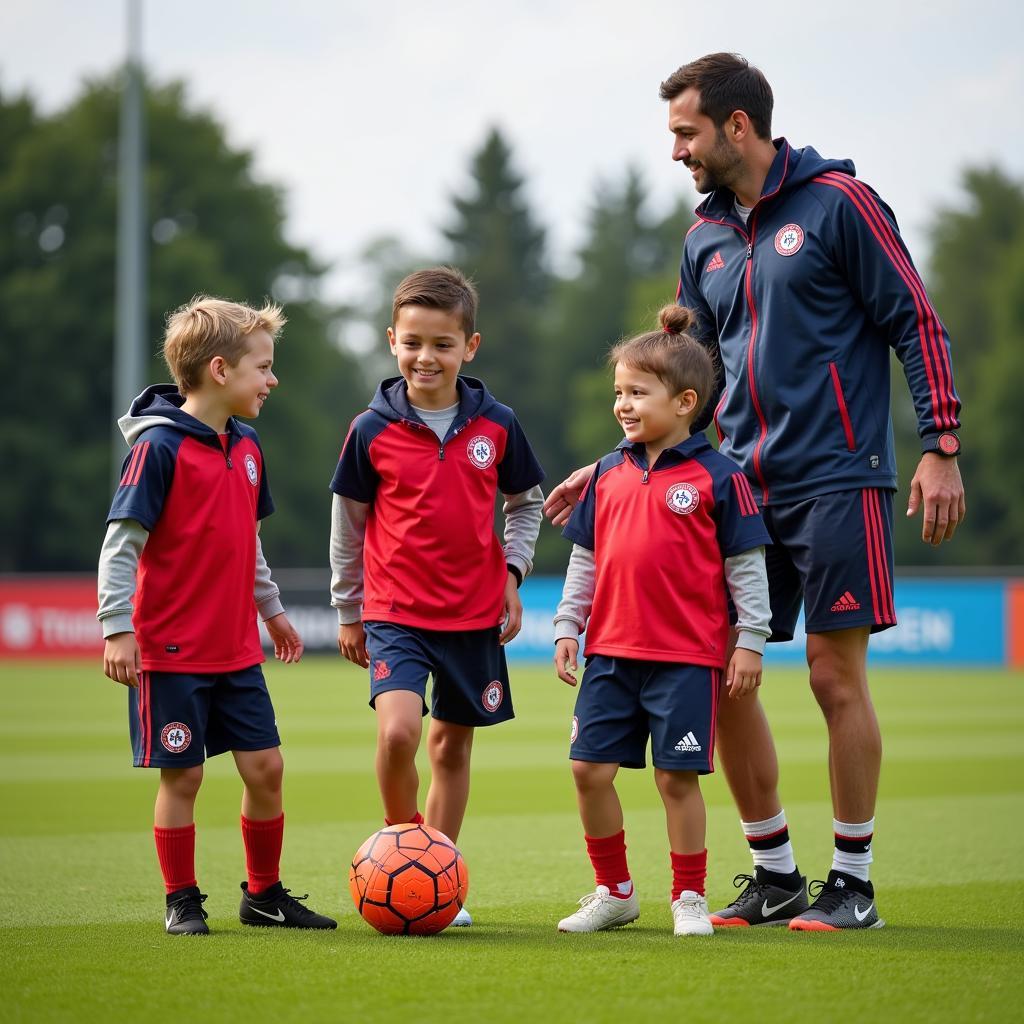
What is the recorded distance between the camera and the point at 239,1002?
377 cm

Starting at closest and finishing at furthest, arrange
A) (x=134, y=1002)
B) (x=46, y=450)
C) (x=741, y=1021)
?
(x=741, y=1021), (x=134, y=1002), (x=46, y=450)

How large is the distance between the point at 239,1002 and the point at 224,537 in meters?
1.76

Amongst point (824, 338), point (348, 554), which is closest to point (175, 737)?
point (348, 554)

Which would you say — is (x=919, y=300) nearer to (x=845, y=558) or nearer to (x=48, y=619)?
(x=845, y=558)

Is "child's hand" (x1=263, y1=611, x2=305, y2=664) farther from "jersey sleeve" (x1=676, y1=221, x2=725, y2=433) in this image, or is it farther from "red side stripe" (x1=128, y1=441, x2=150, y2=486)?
"jersey sleeve" (x1=676, y1=221, x2=725, y2=433)

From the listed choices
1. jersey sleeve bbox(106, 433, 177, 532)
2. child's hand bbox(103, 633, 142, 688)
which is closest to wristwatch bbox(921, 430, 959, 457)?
jersey sleeve bbox(106, 433, 177, 532)

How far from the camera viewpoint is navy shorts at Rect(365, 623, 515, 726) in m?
5.13

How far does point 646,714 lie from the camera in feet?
16.4

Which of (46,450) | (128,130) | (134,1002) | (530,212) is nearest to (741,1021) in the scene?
(134,1002)

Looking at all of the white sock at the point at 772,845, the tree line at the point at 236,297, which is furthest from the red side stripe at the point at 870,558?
the tree line at the point at 236,297

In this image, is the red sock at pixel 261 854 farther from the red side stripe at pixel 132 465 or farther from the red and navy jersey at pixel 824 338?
the red and navy jersey at pixel 824 338

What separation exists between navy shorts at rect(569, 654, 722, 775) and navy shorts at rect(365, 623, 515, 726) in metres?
0.40

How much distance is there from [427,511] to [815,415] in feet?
4.28

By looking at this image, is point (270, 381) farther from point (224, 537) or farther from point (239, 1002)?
point (239, 1002)
